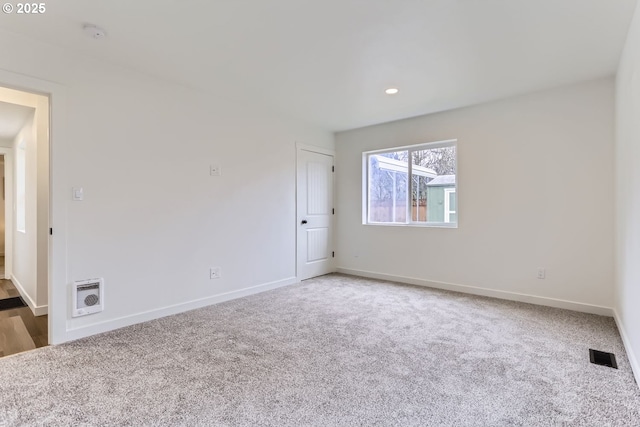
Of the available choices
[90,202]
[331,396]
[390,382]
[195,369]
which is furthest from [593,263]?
[90,202]

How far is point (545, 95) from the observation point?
11.6ft

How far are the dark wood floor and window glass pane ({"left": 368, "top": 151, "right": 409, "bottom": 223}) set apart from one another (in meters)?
4.16

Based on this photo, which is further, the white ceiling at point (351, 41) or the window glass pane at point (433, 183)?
the window glass pane at point (433, 183)

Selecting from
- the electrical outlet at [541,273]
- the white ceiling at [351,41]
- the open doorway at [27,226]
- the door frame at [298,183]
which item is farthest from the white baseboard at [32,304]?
the electrical outlet at [541,273]

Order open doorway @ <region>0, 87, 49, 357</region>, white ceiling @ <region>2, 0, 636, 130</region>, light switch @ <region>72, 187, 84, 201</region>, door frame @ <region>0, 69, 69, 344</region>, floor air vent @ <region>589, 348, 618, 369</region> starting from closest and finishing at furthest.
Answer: white ceiling @ <region>2, 0, 636, 130</region> → floor air vent @ <region>589, 348, 618, 369</region> → door frame @ <region>0, 69, 69, 344</region> → light switch @ <region>72, 187, 84, 201</region> → open doorway @ <region>0, 87, 49, 357</region>

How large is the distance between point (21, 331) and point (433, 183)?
482cm

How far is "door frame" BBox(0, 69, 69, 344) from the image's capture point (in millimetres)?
2582

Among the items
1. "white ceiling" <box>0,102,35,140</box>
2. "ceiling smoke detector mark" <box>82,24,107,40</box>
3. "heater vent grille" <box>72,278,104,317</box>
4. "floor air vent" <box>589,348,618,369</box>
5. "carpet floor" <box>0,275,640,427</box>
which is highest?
"ceiling smoke detector mark" <box>82,24,107,40</box>

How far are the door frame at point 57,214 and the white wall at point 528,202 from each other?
3876mm

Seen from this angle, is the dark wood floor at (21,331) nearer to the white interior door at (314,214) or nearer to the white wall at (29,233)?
the white wall at (29,233)

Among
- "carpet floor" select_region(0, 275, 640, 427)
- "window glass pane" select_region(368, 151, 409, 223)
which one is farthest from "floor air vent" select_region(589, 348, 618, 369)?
"window glass pane" select_region(368, 151, 409, 223)

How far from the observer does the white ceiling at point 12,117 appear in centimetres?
354

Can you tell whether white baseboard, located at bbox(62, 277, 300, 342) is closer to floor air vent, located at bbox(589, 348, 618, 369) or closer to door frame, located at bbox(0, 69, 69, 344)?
door frame, located at bbox(0, 69, 69, 344)

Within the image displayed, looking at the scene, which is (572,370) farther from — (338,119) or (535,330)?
(338,119)
